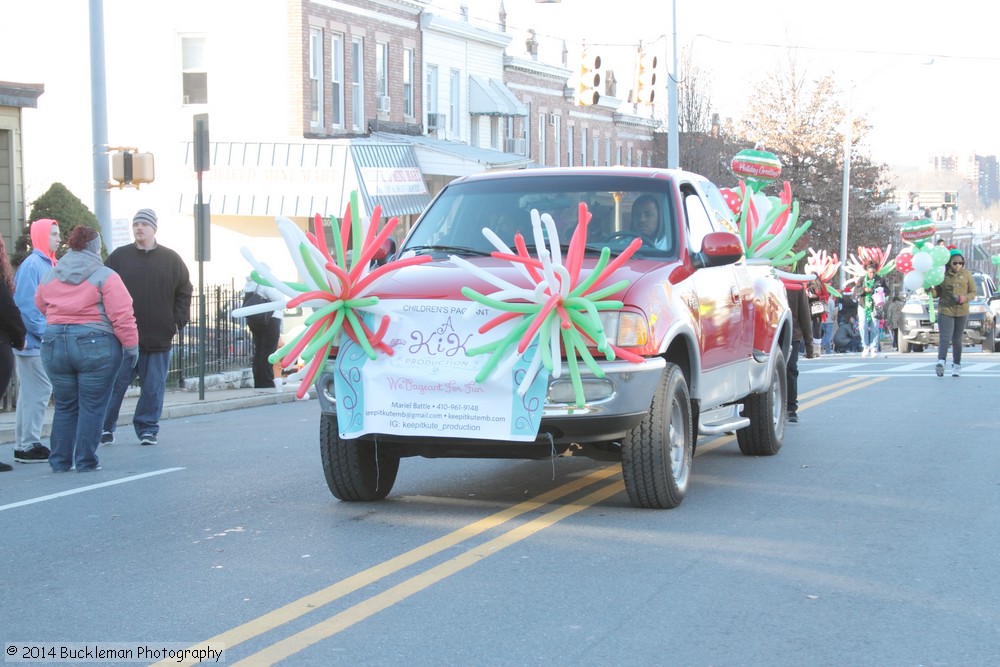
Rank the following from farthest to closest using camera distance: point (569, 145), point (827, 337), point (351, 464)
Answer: point (569, 145) → point (827, 337) → point (351, 464)

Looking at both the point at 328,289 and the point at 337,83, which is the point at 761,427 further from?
the point at 337,83

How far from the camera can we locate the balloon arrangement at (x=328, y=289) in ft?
24.7

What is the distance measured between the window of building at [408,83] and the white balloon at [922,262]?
16164mm

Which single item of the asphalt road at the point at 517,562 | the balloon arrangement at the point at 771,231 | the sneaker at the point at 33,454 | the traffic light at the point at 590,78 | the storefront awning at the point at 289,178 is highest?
the traffic light at the point at 590,78

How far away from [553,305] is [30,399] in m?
5.75

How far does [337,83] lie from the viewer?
34.4 meters

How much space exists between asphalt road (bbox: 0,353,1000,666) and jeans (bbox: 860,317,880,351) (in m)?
18.2

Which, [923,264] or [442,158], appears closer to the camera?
[923,264]

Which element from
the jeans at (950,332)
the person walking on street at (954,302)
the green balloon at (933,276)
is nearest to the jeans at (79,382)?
the person walking on street at (954,302)

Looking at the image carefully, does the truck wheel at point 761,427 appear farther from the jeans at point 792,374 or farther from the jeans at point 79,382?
the jeans at point 79,382

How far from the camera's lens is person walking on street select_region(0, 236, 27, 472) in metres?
10.1

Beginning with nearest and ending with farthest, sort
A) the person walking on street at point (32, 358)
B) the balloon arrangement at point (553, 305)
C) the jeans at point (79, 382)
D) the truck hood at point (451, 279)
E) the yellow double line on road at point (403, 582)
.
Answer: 1. the yellow double line on road at point (403, 582)
2. the balloon arrangement at point (553, 305)
3. the truck hood at point (451, 279)
4. the jeans at point (79, 382)
5. the person walking on street at point (32, 358)

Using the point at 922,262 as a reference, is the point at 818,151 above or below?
above

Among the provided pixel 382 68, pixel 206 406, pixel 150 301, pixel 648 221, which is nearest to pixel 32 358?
pixel 150 301
